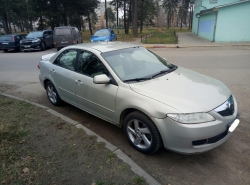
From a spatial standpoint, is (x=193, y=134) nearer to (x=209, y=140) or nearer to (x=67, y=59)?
(x=209, y=140)

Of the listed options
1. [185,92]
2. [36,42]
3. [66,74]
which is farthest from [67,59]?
[36,42]

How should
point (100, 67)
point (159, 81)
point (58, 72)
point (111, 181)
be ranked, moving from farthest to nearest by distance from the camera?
1. point (58, 72)
2. point (100, 67)
3. point (159, 81)
4. point (111, 181)

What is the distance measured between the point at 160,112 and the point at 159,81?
2.39ft

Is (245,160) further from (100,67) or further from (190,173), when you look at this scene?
(100,67)

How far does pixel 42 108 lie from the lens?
15.3 ft

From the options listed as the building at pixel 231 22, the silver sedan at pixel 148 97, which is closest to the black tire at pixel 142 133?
the silver sedan at pixel 148 97

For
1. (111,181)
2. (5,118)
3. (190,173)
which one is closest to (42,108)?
(5,118)

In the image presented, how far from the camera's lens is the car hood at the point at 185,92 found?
268 centimetres

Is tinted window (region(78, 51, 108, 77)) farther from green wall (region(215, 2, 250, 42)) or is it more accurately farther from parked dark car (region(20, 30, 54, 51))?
green wall (region(215, 2, 250, 42))

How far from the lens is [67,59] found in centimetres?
442

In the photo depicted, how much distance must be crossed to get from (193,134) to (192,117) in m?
0.21

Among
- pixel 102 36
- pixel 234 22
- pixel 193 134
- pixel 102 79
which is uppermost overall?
pixel 234 22

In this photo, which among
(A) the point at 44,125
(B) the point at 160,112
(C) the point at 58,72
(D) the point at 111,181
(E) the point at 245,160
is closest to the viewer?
(D) the point at 111,181

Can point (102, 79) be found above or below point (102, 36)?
below
